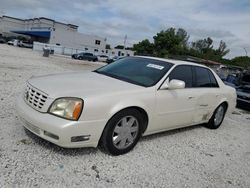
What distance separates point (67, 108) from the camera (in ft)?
10.4

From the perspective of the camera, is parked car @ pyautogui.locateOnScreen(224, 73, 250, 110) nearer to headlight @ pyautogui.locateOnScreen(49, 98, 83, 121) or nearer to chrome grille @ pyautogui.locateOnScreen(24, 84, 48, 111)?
headlight @ pyautogui.locateOnScreen(49, 98, 83, 121)

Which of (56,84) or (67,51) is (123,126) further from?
(67,51)

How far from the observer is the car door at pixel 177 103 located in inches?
162

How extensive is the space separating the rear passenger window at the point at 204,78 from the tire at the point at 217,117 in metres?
0.59

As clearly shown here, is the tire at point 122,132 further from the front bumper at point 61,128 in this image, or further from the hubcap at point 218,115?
the hubcap at point 218,115

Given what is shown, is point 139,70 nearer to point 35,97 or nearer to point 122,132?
point 122,132

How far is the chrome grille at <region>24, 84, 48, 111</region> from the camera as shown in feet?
10.9

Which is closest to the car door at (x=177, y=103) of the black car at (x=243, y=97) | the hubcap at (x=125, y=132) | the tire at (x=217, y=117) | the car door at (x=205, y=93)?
the car door at (x=205, y=93)

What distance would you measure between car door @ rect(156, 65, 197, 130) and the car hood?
1.68ft

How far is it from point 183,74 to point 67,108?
2451mm

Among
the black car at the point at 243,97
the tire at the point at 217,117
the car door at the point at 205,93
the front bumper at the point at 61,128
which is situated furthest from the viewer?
the black car at the point at 243,97

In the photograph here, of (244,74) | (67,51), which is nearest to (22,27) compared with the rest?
(67,51)

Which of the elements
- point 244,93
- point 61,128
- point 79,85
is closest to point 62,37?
point 244,93

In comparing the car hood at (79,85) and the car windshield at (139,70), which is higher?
the car windshield at (139,70)
